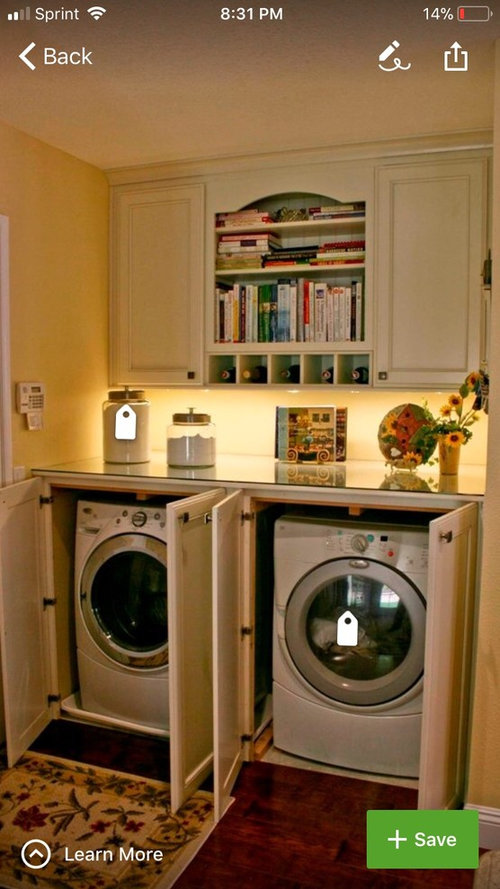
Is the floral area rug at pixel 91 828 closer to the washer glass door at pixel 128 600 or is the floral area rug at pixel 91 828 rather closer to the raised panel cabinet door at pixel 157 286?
the washer glass door at pixel 128 600

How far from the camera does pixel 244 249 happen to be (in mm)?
3141

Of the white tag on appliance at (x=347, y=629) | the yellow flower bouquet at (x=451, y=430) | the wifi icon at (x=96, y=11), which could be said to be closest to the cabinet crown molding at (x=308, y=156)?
the yellow flower bouquet at (x=451, y=430)

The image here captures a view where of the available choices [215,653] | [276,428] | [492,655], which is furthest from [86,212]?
[492,655]

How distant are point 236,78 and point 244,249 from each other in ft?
3.02

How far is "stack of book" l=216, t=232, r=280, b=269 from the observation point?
3.13 m

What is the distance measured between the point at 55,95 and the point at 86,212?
777 mm

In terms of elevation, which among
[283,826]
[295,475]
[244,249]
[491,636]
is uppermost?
[244,249]

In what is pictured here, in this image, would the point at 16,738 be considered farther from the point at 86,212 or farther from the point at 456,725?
the point at 86,212

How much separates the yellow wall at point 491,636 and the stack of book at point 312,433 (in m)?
0.95

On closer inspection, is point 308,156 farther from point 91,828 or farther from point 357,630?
point 91,828

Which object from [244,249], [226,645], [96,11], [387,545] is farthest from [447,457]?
[96,11]

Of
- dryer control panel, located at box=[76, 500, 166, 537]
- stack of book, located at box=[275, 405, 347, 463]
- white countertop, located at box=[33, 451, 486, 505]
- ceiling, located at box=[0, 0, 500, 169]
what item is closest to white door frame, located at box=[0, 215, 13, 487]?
white countertop, located at box=[33, 451, 486, 505]

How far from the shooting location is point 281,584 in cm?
272

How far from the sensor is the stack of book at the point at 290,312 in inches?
118
